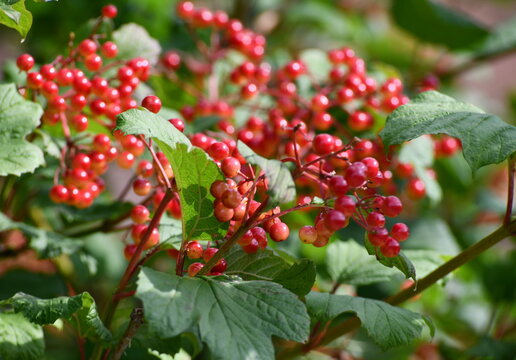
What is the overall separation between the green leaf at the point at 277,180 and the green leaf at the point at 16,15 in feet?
1.32

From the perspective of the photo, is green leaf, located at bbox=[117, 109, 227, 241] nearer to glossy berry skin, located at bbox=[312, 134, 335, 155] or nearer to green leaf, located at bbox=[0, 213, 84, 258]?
glossy berry skin, located at bbox=[312, 134, 335, 155]

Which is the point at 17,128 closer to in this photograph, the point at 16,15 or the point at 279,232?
the point at 16,15

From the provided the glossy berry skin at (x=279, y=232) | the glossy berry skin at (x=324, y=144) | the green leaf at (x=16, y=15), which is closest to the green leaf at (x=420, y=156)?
the glossy berry skin at (x=324, y=144)

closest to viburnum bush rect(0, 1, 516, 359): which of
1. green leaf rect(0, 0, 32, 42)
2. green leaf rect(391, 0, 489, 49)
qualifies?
green leaf rect(0, 0, 32, 42)

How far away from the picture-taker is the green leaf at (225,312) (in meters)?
0.74

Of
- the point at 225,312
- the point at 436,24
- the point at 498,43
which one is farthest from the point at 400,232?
the point at 498,43

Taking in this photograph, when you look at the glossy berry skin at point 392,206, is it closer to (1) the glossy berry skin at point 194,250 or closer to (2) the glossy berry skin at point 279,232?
(2) the glossy berry skin at point 279,232

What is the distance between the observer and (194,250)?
882 millimetres

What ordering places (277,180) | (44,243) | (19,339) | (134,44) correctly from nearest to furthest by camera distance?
(277,180), (19,339), (44,243), (134,44)

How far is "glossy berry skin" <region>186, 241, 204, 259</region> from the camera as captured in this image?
0.88 meters

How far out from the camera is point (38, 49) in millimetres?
2215

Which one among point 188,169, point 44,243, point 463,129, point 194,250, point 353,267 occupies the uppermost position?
point 463,129

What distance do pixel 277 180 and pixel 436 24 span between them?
1.55m

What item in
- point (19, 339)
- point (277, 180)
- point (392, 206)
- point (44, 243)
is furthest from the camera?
point (44, 243)
